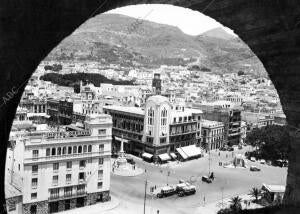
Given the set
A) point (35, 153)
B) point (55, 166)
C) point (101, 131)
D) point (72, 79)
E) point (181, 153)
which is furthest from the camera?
point (72, 79)

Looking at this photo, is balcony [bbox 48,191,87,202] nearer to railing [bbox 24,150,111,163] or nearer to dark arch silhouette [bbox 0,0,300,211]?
railing [bbox 24,150,111,163]

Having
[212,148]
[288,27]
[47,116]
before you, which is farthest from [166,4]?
[47,116]

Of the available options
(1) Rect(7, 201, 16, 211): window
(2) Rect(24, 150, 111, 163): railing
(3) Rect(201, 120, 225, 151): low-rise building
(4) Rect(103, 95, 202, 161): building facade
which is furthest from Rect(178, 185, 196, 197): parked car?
(3) Rect(201, 120, 225, 151): low-rise building

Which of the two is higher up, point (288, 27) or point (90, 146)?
point (288, 27)

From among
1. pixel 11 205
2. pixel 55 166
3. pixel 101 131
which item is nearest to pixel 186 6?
pixel 11 205

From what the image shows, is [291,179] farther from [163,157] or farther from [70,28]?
[163,157]

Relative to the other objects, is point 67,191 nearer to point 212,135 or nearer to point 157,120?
point 157,120
